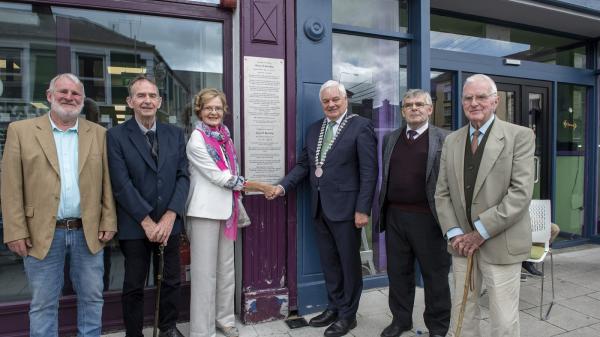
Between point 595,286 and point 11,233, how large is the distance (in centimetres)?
539

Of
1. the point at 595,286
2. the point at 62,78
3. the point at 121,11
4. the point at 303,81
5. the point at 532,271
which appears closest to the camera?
the point at 62,78

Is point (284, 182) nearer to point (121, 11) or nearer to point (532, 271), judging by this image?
point (121, 11)

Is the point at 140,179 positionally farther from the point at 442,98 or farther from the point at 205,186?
the point at 442,98

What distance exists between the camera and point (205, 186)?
9.66 ft

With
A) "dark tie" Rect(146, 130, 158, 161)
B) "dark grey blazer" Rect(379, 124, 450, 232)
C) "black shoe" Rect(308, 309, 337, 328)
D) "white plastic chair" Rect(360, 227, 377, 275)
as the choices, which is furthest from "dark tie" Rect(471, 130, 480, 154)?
"dark tie" Rect(146, 130, 158, 161)

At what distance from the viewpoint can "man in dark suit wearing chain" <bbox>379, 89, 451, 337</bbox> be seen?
2.91 m

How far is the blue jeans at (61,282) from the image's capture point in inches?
97.0

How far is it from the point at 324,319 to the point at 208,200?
4.79 ft

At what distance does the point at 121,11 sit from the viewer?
10.7 feet

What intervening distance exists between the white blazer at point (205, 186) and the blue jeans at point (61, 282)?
0.73 meters

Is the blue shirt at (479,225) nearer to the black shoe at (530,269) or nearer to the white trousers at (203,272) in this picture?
the white trousers at (203,272)

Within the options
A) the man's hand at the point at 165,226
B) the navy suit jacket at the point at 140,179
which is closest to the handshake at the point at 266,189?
the navy suit jacket at the point at 140,179

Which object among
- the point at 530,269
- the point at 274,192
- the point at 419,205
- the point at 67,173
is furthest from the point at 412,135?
the point at 530,269

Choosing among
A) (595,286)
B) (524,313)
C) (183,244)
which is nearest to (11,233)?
(183,244)
